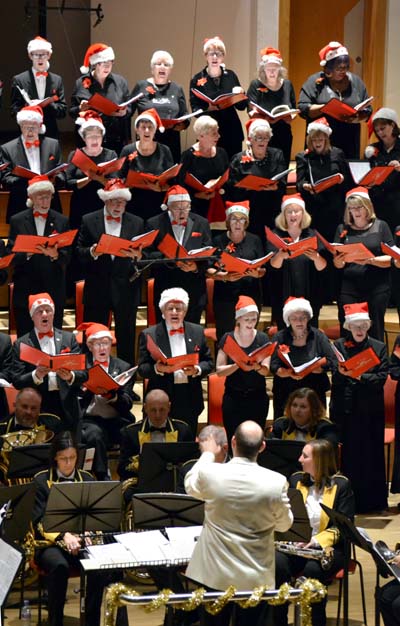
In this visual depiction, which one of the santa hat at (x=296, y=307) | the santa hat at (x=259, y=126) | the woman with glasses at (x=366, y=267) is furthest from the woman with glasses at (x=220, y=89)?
the santa hat at (x=296, y=307)

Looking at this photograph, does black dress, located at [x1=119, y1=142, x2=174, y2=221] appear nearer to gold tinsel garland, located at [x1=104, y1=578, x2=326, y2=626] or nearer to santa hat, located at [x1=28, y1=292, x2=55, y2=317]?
santa hat, located at [x1=28, y1=292, x2=55, y2=317]

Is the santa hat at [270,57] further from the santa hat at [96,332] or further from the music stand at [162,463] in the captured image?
the music stand at [162,463]

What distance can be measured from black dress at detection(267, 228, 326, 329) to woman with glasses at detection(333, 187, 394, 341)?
289 millimetres

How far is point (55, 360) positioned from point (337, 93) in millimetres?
3776

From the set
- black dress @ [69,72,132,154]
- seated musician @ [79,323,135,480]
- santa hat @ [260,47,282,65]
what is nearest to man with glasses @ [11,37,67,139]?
black dress @ [69,72,132,154]

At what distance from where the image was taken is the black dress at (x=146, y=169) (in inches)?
375

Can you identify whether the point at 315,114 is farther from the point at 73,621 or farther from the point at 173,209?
the point at 73,621

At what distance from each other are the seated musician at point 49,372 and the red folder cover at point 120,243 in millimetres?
547

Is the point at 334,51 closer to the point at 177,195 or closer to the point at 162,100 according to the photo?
the point at 162,100

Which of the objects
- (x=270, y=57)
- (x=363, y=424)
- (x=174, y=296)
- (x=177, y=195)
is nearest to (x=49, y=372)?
(x=174, y=296)

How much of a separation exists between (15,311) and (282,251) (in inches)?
74.8

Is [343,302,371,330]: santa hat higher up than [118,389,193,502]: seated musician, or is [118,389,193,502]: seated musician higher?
[343,302,371,330]: santa hat

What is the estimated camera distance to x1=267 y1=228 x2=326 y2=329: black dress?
360 inches

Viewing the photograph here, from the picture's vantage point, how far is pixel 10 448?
7484 millimetres
